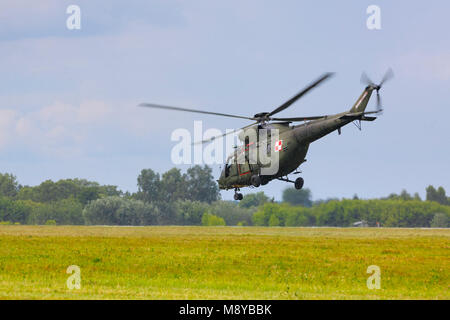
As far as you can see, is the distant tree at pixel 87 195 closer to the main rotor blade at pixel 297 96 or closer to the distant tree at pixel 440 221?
the distant tree at pixel 440 221

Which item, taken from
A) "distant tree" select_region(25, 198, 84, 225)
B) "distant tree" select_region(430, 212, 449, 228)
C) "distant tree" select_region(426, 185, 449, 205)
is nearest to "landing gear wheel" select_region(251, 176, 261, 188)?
"distant tree" select_region(430, 212, 449, 228)

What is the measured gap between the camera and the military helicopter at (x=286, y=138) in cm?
3860

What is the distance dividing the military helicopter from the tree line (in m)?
69.6

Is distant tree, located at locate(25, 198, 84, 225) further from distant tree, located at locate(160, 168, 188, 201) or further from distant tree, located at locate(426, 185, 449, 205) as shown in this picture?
distant tree, located at locate(426, 185, 449, 205)

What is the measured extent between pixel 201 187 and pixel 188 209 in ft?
129

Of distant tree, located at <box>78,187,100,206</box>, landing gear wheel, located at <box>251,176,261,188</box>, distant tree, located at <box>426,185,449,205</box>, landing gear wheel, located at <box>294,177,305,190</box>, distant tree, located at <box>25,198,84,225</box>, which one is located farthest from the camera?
distant tree, located at <box>426,185,449,205</box>

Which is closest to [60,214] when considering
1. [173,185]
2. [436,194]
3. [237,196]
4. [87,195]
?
[87,195]

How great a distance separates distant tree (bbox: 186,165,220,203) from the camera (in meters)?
190

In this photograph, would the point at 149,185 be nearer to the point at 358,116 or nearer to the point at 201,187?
the point at 201,187

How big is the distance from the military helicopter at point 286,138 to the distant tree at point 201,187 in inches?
5593

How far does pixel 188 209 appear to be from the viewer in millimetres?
152000
